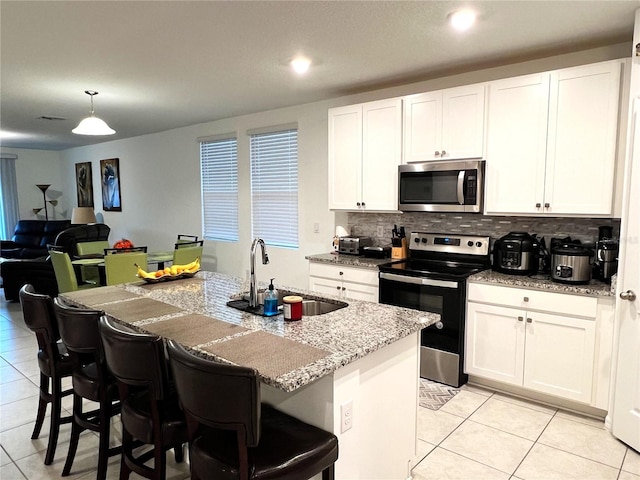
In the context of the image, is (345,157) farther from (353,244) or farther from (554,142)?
(554,142)

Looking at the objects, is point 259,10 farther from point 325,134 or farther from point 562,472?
point 562,472

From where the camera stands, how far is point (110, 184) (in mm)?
8133

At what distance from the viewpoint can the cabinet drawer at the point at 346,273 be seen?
369cm

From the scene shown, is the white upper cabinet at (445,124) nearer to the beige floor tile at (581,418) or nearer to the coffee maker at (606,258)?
the coffee maker at (606,258)

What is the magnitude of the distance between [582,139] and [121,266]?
4289 millimetres

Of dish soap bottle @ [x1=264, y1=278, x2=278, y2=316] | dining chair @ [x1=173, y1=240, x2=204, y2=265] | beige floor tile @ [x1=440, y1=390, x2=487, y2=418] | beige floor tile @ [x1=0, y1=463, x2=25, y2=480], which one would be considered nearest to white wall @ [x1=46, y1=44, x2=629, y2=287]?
dining chair @ [x1=173, y1=240, x2=204, y2=265]

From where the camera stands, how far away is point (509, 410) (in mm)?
2965

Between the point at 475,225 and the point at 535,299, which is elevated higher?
the point at 475,225

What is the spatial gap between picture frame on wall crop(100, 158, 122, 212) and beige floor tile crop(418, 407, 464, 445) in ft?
23.1

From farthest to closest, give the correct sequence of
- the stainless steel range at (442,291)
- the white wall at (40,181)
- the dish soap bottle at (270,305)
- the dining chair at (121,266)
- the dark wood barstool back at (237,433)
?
1. the white wall at (40,181)
2. the dining chair at (121,266)
3. the stainless steel range at (442,291)
4. the dish soap bottle at (270,305)
5. the dark wood barstool back at (237,433)

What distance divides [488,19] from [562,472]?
2.60 meters

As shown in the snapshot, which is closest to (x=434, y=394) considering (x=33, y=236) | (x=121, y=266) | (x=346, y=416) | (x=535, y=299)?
(x=535, y=299)

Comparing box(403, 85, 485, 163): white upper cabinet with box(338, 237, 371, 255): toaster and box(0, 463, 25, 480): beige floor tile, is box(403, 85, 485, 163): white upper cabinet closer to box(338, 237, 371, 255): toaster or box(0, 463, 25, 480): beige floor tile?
box(338, 237, 371, 255): toaster

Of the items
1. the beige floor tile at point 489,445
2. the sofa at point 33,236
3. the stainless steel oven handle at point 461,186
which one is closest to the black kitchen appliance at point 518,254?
the stainless steel oven handle at point 461,186
